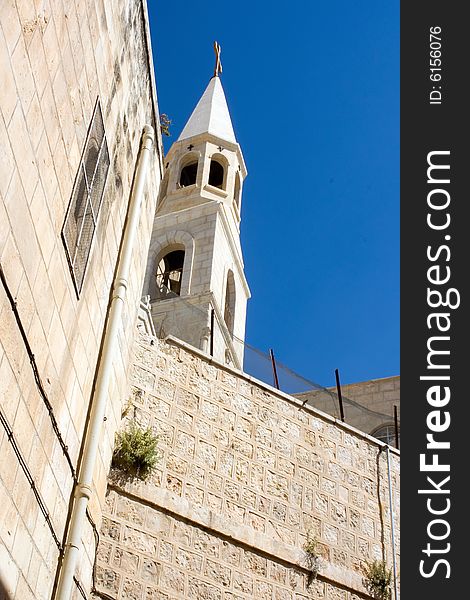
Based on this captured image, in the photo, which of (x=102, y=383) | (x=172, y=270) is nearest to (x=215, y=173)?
(x=172, y=270)

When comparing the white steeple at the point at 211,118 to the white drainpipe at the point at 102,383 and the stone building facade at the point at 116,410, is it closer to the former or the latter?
the stone building facade at the point at 116,410

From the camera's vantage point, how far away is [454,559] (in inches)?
285

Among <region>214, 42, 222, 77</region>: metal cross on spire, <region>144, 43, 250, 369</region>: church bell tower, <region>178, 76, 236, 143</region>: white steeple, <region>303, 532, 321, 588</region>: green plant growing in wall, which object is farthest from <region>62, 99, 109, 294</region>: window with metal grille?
<region>214, 42, 222, 77</region>: metal cross on spire

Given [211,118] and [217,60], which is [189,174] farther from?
[217,60]

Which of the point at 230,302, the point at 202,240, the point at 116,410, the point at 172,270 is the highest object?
the point at 202,240

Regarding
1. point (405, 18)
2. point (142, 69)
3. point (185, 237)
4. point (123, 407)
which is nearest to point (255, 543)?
point (123, 407)

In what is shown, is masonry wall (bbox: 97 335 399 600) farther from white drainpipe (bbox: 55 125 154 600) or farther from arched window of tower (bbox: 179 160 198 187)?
arched window of tower (bbox: 179 160 198 187)

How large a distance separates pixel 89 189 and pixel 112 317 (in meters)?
1.25

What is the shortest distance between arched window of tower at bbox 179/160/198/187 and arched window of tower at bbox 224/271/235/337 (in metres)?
4.12

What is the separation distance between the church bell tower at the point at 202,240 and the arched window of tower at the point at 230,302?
3 centimetres

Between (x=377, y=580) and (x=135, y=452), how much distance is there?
3.98m

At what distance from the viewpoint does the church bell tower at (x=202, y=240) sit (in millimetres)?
18766

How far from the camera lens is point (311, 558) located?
32.1ft

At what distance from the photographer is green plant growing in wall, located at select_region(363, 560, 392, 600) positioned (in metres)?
10.2
